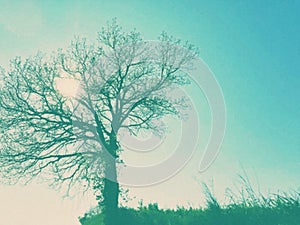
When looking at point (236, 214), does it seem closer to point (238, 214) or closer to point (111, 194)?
point (238, 214)

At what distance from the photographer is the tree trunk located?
71.8 feet

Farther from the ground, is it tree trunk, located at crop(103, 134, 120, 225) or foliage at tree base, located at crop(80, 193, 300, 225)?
tree trunk, located at crop(103, 134, 120, 225)

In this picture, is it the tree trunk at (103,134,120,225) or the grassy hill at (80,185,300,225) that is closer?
the grassy hill at (80,185,300,225)

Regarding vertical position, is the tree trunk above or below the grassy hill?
above

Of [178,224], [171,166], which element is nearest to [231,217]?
[178,224]

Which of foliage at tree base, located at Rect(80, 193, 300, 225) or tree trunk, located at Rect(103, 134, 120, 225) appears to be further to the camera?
tree trunk, located at Rect(103, 134, 120, 225)

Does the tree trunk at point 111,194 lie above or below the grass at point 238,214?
above

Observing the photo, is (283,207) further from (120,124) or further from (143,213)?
(120,124)

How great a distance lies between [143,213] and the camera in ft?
70.1

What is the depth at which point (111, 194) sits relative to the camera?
22328 millimetres

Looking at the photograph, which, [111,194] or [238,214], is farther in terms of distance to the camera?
[111,194]

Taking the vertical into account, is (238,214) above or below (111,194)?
below

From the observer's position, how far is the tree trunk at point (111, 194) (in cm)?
2188

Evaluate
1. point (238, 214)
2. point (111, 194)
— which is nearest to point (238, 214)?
point (238, 214)
